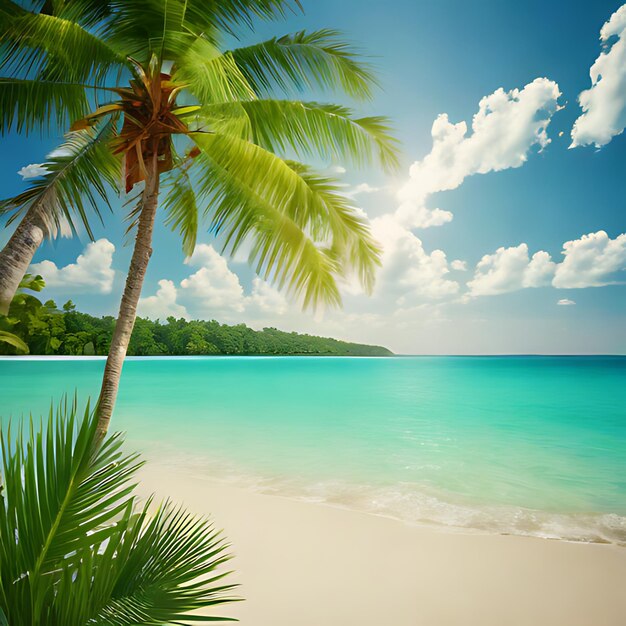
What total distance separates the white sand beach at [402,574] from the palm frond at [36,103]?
4574mm

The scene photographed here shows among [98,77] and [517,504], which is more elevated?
[98,77]

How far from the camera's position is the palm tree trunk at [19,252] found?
4.05m

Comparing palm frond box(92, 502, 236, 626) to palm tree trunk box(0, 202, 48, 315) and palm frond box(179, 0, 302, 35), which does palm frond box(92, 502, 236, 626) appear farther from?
palm frond box(179, 0, 302, 35)

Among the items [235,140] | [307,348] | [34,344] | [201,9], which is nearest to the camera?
[235,140]

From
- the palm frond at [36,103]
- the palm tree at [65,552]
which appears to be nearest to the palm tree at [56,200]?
the palm frond at [36,103]

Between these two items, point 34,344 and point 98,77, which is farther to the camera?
point 34,344

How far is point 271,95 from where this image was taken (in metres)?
5.56

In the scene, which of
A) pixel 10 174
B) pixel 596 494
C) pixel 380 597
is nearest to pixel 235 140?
pixel 380 597

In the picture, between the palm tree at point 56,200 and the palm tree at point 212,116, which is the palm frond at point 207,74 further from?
the palm tree at point 56,200

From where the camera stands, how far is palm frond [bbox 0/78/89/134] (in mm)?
4508

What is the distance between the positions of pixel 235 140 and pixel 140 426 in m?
8.00

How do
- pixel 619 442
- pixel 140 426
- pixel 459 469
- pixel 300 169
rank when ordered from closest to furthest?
1. pixel 300 169
2. pixel 459 469
3. pixel 619 442
4. pixel 140 426

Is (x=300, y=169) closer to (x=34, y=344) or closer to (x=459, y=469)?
(x=459, y=469)

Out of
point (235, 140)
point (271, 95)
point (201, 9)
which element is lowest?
point (235, 140)
